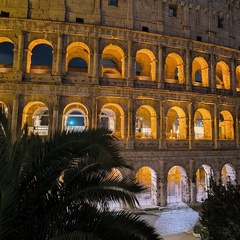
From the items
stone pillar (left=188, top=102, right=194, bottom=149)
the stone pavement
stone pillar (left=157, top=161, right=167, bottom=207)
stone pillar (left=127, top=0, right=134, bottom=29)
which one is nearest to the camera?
the stone pavement

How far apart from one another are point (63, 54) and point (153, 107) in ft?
25.5

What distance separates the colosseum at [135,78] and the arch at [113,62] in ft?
0.42

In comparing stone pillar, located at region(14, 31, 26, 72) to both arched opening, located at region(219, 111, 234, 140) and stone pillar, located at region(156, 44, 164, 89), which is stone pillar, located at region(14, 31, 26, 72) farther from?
arched opening, located at region(219, 111, 234, 140)

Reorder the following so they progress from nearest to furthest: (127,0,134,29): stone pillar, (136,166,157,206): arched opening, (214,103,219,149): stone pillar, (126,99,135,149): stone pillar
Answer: (126,99,135,149): stone pillar → (136,166,157,206): arched opening → (127,0,134,29): stone pillar → (214,103,219,149): stone pillar

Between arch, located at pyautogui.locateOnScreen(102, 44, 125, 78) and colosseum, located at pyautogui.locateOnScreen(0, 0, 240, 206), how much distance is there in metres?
0.13

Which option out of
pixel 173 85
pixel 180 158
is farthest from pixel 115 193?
pixel 173 85

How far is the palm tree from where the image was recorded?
13.6 feet

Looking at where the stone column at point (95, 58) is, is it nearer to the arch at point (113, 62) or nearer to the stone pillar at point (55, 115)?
the arch at point (113, 62)

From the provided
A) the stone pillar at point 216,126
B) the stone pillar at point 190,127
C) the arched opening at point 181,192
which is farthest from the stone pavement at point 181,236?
the stone pillar at point 216,126

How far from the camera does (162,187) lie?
17.5m

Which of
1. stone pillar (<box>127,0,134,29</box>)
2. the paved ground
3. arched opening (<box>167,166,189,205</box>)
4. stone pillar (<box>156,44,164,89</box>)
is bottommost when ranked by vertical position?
the paved ground

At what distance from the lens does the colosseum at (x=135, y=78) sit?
16.9 meters

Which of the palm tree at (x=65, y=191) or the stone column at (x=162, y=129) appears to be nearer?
the palm tree at (x=65, y=191)

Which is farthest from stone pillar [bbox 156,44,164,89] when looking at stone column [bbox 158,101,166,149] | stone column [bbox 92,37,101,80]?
stone column [bbox 92,37,101,80]
